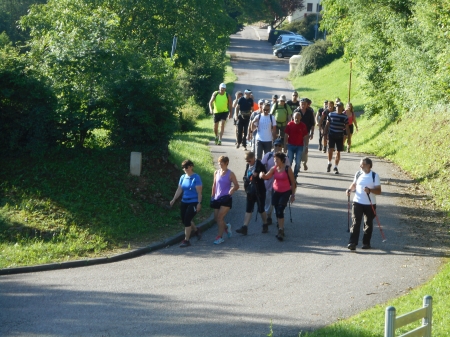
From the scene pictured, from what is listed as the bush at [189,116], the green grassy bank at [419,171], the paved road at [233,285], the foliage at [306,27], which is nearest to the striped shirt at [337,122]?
the green grassy bank at [419,171]

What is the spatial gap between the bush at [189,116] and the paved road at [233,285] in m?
13.8

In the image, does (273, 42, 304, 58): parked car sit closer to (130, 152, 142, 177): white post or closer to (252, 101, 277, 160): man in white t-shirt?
(252, 101, 277, 160): man in white t-shirt

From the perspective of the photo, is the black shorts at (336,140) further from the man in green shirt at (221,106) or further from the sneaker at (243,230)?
the sneaker at (243,230)

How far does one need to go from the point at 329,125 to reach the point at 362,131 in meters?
10.2

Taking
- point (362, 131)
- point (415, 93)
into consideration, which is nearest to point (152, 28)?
point (362, 131)

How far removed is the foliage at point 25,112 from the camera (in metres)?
14.4

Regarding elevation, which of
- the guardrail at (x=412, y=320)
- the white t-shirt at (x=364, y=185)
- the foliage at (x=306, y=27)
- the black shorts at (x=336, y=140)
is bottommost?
the guardrail at (x=412, y=320)

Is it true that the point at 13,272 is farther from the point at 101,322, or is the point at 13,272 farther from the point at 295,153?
the point at 295,153

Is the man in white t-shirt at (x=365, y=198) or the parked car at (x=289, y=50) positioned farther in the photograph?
the parked car at (x=289, y=50)

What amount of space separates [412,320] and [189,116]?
23.9 m

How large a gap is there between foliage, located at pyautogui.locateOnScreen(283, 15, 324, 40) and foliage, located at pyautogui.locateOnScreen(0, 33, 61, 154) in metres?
60.1

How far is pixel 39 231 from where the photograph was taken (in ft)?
41.2

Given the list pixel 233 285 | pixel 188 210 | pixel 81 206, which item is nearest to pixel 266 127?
pixel 188 210

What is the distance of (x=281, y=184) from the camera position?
12.6 meters
